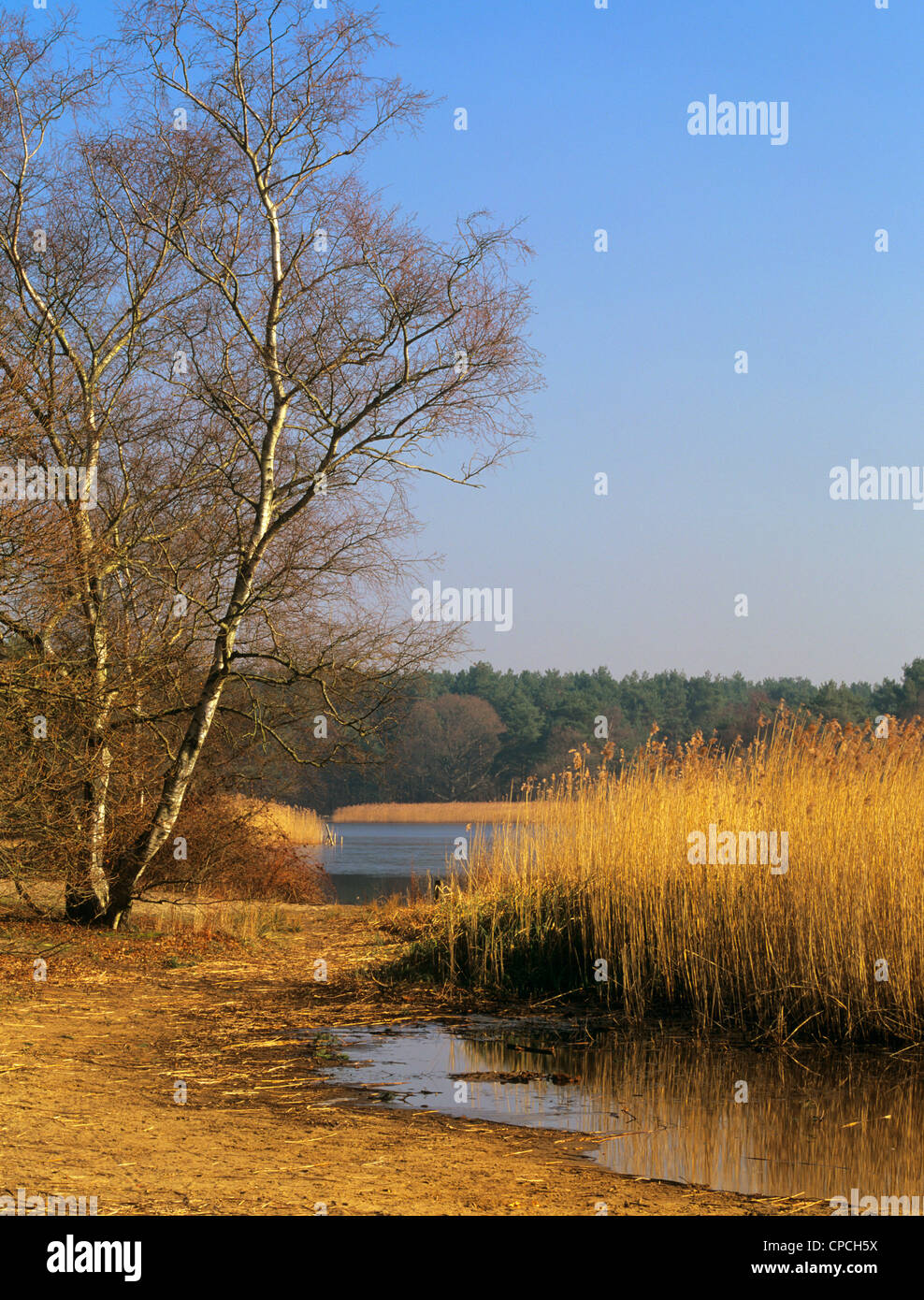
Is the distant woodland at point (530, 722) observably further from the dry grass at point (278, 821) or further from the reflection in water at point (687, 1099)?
the reflection in water at point (687, 1099)

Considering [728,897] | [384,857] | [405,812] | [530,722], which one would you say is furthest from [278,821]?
[530,722]

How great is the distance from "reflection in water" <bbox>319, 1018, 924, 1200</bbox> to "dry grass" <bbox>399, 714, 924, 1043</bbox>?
0.55m

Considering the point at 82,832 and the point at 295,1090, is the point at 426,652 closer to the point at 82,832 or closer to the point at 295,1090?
the point at 82,832

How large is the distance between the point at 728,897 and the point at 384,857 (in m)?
26.0

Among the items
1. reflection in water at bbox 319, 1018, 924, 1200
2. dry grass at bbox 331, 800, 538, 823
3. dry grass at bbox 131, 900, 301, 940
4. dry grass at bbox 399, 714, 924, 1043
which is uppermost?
dry grass at bbox 399, 714, 924, 1043

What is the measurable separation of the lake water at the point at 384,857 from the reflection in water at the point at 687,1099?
5.61 meters

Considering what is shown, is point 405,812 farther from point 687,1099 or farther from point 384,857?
point 687,1099

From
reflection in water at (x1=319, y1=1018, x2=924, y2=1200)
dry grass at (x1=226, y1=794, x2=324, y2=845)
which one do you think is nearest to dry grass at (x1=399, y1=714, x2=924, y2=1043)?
reflection in water at (x1=319, y1=1018, x2=924, y2=1200)

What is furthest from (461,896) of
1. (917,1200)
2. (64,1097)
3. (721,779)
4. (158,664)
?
Result: (917,1200)

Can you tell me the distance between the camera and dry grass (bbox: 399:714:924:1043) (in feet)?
28.0

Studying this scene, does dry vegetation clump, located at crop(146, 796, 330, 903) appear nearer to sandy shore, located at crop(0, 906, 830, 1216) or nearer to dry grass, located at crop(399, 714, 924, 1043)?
sandy shore, located at crop(0, 906, 830, 1216)

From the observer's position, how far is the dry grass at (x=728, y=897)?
8531mm

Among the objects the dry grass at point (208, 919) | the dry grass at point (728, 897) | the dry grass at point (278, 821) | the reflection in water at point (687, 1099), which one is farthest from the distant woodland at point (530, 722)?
the reflection in water at point (687, 1099)
